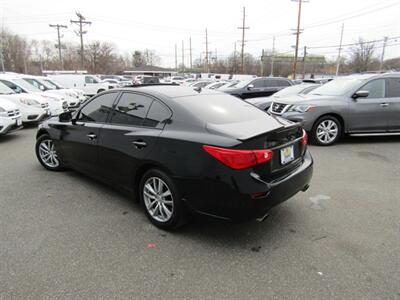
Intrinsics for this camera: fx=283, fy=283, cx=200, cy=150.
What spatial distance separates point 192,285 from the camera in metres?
2.29

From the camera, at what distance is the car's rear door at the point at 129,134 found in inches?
123

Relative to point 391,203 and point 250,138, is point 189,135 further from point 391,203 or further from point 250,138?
point 391,203

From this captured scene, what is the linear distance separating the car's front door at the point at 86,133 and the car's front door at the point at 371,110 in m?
5.74

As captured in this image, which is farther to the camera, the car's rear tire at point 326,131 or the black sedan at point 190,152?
the car's rear tire at point 326,131

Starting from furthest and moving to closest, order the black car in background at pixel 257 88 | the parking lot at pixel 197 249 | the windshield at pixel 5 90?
1. the black car in background at pixel 257 88
2. the windshield at pixel 5 90
3. the parking lot at pixel 197 249

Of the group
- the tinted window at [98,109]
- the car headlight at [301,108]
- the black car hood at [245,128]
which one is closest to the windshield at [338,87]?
the car headlight at [301,108]

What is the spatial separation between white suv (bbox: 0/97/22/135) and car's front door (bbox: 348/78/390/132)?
28.1 feet

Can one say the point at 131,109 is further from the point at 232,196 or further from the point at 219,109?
the point at 232,196

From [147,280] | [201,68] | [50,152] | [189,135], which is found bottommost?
[147,280]

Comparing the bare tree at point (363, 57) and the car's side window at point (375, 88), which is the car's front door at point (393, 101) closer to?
the car's side window at point (375, 88)

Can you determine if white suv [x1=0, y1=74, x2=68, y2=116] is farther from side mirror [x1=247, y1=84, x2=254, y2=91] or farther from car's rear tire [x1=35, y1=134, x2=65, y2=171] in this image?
side mirror [x1=247, y1=84, x2=254, y2=91]

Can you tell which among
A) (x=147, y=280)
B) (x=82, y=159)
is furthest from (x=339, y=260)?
(x=82, y=159)

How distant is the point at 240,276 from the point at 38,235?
2.16m

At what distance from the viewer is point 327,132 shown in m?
6.88
